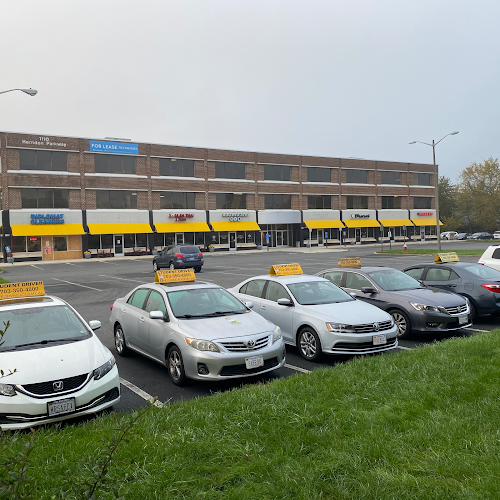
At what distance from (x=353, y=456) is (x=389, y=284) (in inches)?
283

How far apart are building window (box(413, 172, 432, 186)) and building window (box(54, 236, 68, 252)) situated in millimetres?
54340

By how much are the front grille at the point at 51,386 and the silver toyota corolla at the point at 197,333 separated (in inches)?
68.1

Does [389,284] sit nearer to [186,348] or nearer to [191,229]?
[186,348]

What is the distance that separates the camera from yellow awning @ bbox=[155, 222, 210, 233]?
5184 cm

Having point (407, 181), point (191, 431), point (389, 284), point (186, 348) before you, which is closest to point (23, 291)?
point (186, 348)

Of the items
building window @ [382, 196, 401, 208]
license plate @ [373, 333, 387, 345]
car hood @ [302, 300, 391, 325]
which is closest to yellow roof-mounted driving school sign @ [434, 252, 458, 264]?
car hood @ [302, 300, 391, 325]

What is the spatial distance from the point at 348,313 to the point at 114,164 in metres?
46.2

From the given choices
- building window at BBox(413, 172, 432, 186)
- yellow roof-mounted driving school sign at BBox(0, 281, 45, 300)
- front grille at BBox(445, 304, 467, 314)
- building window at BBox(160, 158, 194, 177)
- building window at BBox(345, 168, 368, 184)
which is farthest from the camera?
building window at BBox(413, 172, 432, 186)

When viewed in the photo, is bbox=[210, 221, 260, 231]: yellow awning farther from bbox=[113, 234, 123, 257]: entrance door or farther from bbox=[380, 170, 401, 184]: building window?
bbox=[380, 170, 401, 184]: building window

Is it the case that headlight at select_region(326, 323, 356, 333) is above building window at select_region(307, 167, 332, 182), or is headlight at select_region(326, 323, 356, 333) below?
below

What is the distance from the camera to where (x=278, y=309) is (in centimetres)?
923

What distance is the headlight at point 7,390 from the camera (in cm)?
502

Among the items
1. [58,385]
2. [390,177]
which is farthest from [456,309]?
[390,177]

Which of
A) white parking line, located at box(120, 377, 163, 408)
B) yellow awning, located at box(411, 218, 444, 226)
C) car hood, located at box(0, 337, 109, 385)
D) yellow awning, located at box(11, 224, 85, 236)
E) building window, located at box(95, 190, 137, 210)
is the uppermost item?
building window, located at box(95, 190, 137, 210)
